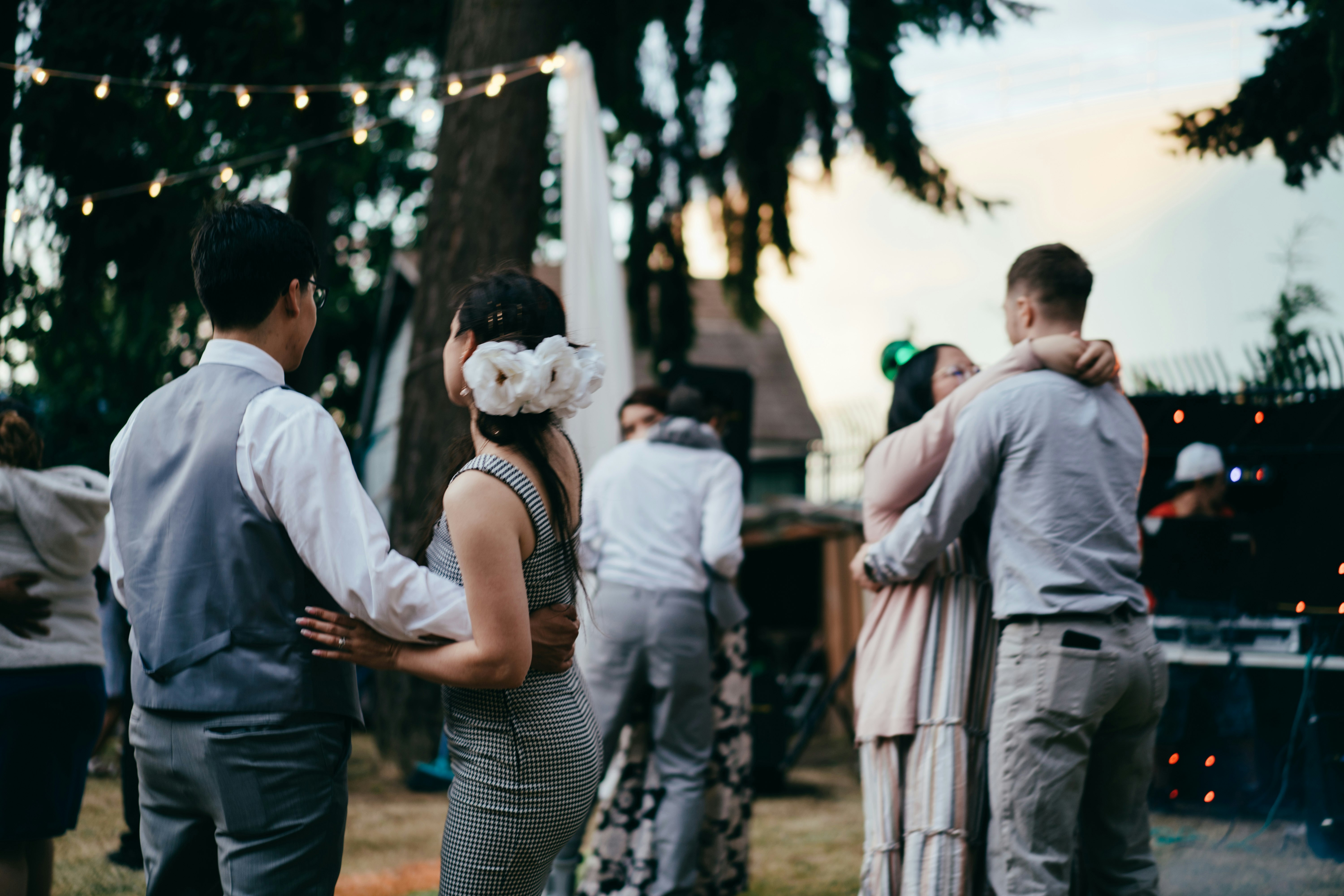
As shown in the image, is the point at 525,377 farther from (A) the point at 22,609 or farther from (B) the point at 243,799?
(A) the point at 22,609

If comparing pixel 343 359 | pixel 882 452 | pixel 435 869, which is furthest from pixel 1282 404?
pixel 343 359

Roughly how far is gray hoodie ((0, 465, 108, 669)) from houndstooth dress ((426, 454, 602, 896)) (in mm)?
1620

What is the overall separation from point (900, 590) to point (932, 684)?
262 millimetres

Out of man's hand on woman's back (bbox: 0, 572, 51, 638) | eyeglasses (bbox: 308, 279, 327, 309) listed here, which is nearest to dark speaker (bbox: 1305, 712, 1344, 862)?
eyeglasses (bbox: 308, 279, 327, 309)

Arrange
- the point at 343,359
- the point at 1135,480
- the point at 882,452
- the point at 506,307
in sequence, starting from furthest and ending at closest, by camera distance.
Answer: the point at 343,359, the point at 882,452, the point at 1135,480, the point at 506,307

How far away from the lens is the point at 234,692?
156cm

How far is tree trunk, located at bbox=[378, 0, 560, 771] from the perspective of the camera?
234 inches

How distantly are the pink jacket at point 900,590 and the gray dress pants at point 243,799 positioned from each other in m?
1.51

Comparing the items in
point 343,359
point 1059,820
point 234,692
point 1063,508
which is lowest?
point 1059,820

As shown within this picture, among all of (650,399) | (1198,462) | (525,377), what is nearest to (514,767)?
(525,377)

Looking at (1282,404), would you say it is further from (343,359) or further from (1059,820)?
(343,359)

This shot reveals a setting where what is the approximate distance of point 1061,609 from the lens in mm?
2371

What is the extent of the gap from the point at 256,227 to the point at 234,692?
2.37ft

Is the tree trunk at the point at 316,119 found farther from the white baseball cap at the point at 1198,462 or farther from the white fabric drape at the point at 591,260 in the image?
the white baseball cap at the point at 1198,462
